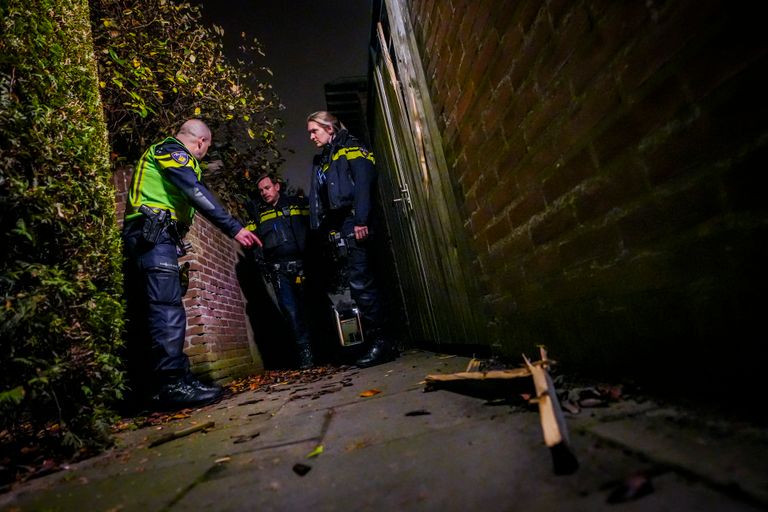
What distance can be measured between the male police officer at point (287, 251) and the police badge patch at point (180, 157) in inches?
79.1

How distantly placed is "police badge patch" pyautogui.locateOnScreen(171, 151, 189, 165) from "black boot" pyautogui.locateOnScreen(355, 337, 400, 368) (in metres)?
2.42

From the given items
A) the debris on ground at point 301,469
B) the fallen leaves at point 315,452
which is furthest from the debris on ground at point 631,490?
the fallen leaves at point 315,452

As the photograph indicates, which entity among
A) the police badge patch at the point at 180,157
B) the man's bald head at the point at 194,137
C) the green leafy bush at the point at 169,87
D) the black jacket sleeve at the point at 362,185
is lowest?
the black jacket sleeve at the point at 362,185

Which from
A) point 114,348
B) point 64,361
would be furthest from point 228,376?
point 64,361

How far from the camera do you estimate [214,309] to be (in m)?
4.45

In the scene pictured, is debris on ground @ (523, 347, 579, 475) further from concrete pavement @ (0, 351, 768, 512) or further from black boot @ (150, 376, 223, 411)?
black boot @ (150, 376, 223, 411)

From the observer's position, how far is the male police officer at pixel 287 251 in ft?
16.8

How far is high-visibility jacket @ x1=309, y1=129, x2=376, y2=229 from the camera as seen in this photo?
3895 mm

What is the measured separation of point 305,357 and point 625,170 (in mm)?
4547

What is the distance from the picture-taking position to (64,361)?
1.89 metres

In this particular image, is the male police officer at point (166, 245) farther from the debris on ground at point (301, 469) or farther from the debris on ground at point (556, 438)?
the debris on ground at point (556, 438)

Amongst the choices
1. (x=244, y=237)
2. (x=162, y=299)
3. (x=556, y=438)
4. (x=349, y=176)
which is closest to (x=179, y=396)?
(x=162, y=299)

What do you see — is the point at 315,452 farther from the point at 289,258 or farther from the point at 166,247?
the point at 289,258

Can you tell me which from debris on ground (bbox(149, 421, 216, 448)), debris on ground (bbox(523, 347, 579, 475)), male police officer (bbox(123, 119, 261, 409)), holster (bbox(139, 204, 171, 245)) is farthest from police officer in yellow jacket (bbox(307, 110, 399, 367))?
debris on ground (bbox(523, 347, 579, 475))
